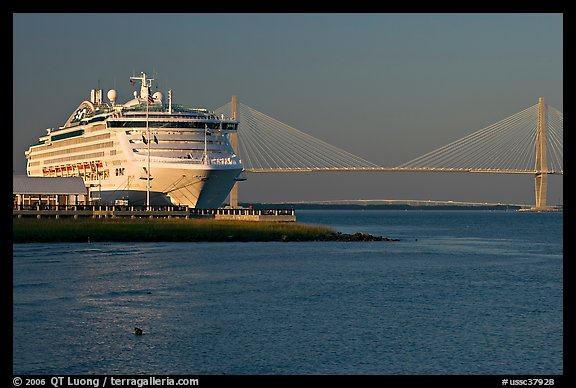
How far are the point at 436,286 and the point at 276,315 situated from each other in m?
11.2

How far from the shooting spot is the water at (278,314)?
22.3 meters

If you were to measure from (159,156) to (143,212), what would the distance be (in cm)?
784

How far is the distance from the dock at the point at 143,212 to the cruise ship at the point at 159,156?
2.52 metres

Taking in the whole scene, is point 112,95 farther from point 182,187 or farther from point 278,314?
point 278,314

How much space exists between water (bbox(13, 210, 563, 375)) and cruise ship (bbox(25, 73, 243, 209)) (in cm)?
2810

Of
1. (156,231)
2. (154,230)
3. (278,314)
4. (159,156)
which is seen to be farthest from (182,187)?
(278,314)

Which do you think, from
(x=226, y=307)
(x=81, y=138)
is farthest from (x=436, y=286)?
(x=81, y=138)

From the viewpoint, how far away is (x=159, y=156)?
80.2m

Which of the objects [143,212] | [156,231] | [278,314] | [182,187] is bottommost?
[278,314]

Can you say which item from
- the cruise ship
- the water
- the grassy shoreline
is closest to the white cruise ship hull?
the cruise ship

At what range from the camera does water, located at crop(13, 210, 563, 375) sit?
22.3 m

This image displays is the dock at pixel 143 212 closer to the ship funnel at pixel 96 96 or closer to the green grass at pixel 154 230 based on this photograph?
the green grass at pixel 154 230
